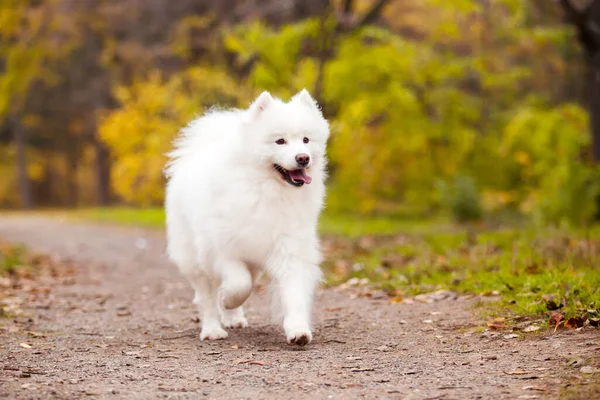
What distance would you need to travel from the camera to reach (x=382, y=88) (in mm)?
16891

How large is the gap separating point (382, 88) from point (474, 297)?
34.9ft

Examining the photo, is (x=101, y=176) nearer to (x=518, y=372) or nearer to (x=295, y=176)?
(x=295, y=176)

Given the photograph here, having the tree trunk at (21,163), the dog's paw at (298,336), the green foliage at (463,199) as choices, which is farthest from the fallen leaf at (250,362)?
the tree trunk at (21,163)

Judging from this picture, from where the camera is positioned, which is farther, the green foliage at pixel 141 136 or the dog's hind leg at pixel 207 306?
the green foliage at pixel 141 136

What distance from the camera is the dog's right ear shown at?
5242 mm

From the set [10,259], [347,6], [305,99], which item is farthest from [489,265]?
[347,6]

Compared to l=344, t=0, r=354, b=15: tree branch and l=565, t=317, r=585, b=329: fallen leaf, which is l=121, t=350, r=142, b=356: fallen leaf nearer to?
l=565, t=317, r=585, b=329: fallen leaf

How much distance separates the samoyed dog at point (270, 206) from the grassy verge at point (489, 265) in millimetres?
1758

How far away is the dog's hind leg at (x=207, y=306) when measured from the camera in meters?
5.73

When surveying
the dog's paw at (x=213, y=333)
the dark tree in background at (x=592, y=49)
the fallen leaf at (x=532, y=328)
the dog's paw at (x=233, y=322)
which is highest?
the dark tree in background at (x=592, y=49)

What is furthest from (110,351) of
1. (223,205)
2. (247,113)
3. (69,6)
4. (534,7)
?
(69,6)

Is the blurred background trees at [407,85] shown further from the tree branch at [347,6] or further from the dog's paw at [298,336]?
the dog's paw at [298,336]

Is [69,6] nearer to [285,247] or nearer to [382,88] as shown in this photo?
Answer: [382,88]

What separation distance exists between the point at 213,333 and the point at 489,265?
347 cm
